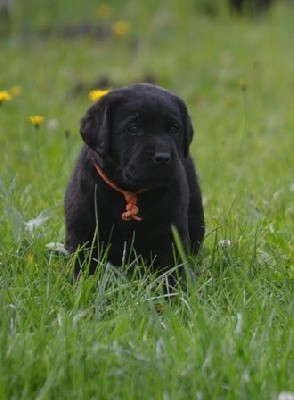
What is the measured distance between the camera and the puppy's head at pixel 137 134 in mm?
3783

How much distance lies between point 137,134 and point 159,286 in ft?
1.91

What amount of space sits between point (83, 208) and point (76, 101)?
5.25 meters

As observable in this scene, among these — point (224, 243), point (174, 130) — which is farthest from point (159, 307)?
point (174, 130)

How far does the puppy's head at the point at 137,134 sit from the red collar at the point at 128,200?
1.4 inches

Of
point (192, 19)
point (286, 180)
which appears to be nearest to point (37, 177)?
point (286, 180)

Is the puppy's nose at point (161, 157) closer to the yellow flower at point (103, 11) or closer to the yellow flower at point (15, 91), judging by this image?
the yellow flower at point (15, 91)

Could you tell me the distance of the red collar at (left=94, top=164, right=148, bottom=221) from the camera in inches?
154

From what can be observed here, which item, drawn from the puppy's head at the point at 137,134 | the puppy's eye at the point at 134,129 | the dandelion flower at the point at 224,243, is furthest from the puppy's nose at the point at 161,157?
the dandelion flower at the point at 224,243

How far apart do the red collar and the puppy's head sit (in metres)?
0.03

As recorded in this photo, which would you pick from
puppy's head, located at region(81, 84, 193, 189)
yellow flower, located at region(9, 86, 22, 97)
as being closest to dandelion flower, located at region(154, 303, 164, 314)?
puppy's head, located at region(81, 84, 193, 189)

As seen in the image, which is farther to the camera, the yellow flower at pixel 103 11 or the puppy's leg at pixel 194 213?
the yellow flower at pixel 103 11

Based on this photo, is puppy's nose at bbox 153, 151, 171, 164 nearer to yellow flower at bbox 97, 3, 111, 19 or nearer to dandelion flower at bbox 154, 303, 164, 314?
dandelion flower at bbox 154, 303, 164, 314

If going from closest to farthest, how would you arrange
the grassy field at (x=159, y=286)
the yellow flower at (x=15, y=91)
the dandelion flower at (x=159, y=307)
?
the grassy field at (x=159, y=286) < the dandelion flower at (x=159, y=307) < the yellow flower at (x=15, y=91)

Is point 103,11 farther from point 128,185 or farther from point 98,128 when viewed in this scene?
point 128,185
